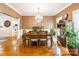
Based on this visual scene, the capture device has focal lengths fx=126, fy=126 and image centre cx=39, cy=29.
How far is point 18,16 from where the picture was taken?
3.69 meters

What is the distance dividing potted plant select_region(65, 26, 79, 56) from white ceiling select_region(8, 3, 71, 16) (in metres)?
0.63

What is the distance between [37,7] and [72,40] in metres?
1.30

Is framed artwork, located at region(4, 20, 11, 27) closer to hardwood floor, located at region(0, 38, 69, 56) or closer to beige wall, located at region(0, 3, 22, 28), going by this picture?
beige wall, located at region(0, 3, 22, 28)

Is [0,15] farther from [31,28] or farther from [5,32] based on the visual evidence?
[31,28]

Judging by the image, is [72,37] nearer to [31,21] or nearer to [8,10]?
[31,21]

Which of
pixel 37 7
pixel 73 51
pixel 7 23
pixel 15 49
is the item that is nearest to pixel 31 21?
pixel 37 7

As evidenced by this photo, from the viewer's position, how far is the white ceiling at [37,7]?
3.30m

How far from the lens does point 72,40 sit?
3.37 meters

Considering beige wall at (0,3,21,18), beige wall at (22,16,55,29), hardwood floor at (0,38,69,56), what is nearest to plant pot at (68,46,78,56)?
hardwood floor at (0,38,69,56)

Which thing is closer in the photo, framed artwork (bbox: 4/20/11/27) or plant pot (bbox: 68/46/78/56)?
plant pot (bbox: 68/46/78/56)

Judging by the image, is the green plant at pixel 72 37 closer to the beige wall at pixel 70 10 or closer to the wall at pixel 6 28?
the beige wall at pixel 70 10

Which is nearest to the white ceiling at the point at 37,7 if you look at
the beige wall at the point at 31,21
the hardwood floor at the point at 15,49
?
the beige wall at the point at 31,21

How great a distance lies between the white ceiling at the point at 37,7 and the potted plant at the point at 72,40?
0.63m

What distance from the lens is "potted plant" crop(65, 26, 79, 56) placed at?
3293 millimetres
